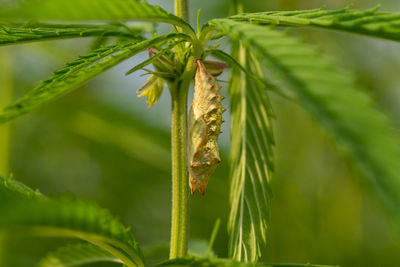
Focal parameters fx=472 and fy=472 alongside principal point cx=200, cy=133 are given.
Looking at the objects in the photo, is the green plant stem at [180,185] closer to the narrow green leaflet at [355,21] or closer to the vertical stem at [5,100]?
the narrow green leaflet at [355,21]

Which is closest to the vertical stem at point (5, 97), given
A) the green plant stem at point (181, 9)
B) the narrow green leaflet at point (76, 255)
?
the narrow green leaflet at point (76, 255)

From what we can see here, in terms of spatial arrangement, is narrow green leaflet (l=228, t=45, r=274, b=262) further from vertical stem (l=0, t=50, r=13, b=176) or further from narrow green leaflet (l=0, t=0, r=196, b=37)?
vertical stem (l=0, t=50, r=13, b=176)

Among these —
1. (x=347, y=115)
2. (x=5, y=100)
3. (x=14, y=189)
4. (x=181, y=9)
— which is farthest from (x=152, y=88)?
(x=5, y=100)

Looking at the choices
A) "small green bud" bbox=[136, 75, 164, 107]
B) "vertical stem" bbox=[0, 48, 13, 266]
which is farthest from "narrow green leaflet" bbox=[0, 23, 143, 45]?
"vertical stem" bbox=[0, 48, 13, 266]

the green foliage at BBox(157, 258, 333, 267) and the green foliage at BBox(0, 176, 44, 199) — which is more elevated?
the green foliage at BBox(0, 176, 44, 199)

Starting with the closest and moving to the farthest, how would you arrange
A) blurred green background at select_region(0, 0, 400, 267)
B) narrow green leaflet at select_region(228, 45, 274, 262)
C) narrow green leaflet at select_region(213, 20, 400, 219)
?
1. narrow green leaflet at select_region(213, 20, 400, 219)
2. narrow green leaflet at select_region(228, 45, 274, 262)
3. blurred green background at select_region(0, 0, 400, 267)

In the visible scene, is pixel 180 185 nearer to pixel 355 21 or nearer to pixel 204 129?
pixel 204 129
